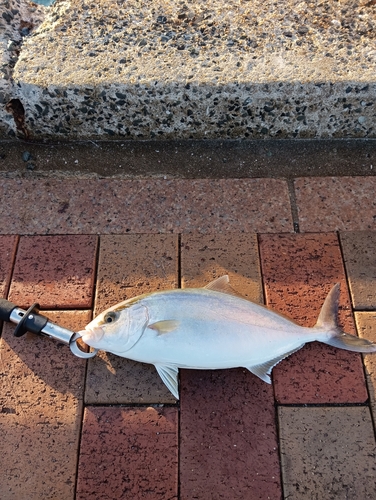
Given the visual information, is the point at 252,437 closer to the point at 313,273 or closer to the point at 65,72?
the point at 313,273

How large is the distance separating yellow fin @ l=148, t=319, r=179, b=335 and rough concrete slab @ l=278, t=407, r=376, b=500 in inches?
26.2

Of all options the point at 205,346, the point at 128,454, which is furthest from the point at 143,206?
the point at 128,454

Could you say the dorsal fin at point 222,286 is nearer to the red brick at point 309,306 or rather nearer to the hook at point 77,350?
the red brick at point 309,306

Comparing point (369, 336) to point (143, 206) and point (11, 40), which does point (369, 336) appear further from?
point (11, 40)

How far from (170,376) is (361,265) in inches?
48.6

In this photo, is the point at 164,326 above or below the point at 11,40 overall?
below

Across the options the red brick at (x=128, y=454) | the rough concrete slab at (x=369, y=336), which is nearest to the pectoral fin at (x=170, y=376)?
the red brick at (x=128, y=454)

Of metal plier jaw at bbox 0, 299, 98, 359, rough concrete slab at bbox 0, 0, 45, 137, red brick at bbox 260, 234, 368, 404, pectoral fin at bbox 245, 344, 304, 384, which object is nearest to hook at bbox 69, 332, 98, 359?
metal plier jaw at bbox 0, 299, 98, 359

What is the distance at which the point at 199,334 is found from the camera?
196 centimetres

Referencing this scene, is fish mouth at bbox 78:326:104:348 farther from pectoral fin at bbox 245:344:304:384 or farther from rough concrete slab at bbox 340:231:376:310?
rough concrete slab at bbox 340:231:376:310

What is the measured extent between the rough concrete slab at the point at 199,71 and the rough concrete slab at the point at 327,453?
176 centimetres

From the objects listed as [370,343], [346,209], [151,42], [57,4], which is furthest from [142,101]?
[370,343]

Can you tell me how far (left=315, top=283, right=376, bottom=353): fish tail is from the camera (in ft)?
6.80

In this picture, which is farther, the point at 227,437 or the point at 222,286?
the point at 222,286
